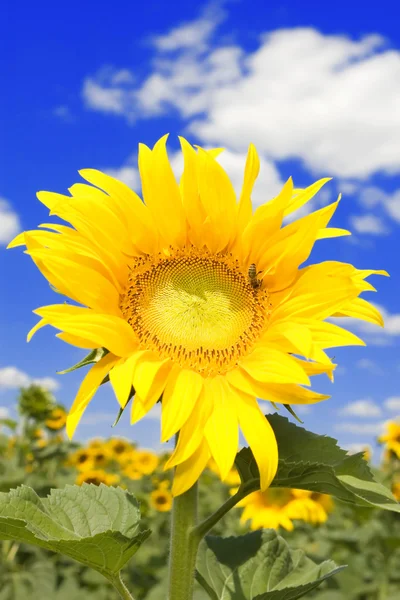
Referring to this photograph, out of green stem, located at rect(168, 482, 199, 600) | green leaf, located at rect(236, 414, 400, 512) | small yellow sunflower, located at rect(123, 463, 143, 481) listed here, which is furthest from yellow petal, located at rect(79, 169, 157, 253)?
small yellow sunflower, located at rect(123, 463, 143, 481)

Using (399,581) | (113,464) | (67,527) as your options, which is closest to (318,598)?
(399,581)

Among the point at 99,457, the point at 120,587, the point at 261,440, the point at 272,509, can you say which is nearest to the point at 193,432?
the point at 261,440

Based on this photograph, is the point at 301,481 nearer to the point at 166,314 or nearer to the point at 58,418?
the point at 166,314

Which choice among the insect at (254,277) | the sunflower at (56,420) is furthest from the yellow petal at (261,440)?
the sunflower at (56,420)

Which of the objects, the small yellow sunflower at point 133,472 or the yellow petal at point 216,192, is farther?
the small yellow sunflower at point 133,472

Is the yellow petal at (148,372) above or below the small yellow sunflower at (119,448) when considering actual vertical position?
below

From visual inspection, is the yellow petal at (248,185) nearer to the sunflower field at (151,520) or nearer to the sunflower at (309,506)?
the sunflower field at (151,520)

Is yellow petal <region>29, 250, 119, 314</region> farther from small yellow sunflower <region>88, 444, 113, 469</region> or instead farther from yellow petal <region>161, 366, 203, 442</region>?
small yellow sunflower <region>88, 444, 113, 469</region>

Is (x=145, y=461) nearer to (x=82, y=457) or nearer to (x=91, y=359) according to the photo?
(x=82, y=457)
